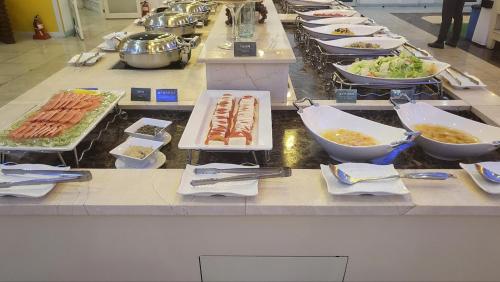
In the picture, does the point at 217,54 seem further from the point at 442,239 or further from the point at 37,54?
the point at 37,54

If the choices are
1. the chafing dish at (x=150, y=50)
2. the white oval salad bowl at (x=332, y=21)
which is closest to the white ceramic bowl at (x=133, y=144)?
the chafing dish at (x=150, y=50)

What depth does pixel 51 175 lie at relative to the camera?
903mm

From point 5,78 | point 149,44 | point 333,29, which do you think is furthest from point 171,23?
point 5,78

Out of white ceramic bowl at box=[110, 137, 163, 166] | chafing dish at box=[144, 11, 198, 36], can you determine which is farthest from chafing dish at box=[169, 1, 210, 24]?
white ceramic bowl at box=[110, 137, 163, 166]

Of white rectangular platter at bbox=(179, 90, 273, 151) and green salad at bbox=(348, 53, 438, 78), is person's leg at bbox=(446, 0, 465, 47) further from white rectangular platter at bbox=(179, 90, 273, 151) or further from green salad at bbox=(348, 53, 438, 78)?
white rectangular platter at bbox=(179, 90, 273, 151)

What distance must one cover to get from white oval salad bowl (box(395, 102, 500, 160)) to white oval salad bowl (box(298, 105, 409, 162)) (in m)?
0.07

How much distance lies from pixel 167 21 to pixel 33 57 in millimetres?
3156

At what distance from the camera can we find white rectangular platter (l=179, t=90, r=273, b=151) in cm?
99

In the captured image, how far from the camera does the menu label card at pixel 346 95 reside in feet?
4.50

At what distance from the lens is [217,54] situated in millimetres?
1381

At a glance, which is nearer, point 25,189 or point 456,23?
point 25,189

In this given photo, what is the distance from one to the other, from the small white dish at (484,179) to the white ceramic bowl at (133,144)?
81cm

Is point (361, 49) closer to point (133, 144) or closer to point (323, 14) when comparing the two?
point (323, 14)

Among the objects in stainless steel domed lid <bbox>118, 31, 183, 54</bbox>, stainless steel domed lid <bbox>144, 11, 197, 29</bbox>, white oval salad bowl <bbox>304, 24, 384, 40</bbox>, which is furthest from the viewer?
stainless steel domed lid <bbox>144, 11, 197, 29</bbox>
